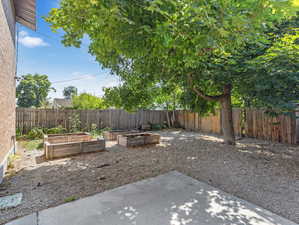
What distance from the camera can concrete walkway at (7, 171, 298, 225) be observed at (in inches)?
74.4

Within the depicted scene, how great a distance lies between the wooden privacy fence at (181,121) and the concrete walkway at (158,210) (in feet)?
18.3

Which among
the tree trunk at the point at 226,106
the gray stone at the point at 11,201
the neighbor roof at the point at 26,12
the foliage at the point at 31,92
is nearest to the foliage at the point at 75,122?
the neighbor roof at the point at 26,12

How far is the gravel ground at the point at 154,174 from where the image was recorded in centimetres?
246

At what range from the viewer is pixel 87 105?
13.7 meters

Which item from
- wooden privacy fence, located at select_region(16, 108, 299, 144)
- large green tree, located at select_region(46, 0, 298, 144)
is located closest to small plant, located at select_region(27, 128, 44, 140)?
wooden privacy fence, located at select_region(16, 108, 299, 144)

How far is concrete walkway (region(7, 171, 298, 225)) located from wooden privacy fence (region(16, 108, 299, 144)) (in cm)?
559

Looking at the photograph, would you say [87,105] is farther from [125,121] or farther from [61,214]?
[61,214]

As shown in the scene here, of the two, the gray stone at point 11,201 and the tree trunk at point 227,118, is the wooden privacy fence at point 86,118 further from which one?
the gray stone at point 11,201

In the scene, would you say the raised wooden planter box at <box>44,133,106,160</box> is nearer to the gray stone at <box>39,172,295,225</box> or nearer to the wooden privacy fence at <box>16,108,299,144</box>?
the gray stone at <box>39,172,295,225</box>

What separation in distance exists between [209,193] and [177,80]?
4.29 meters

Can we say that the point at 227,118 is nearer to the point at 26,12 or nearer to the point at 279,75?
the point at 279,75

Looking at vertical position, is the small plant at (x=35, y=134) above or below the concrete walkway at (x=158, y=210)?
above

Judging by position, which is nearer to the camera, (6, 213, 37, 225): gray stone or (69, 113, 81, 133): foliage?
(6, 213, 37, 225): gray stone

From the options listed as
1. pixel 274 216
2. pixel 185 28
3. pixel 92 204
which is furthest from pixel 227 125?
pixel 92 204
